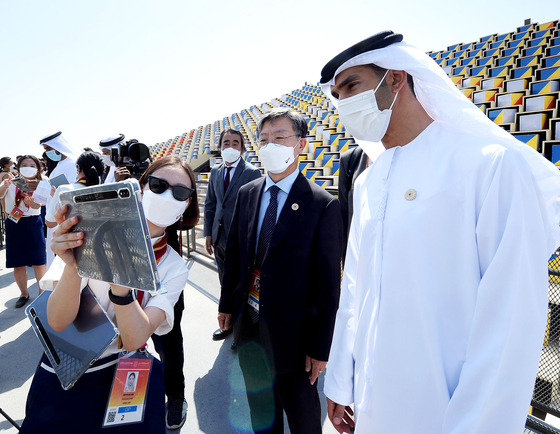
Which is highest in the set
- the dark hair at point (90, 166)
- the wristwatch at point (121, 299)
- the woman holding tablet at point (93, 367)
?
the dark hair at point (90, 166)

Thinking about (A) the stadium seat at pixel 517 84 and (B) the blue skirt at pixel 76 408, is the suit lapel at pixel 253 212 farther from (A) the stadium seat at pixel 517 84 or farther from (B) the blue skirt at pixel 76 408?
(A) the stadium seat at pixel 517 84

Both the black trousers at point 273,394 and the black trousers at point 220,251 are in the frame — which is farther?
the black trousers at point 220,251

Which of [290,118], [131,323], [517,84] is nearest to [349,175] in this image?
[290,118]

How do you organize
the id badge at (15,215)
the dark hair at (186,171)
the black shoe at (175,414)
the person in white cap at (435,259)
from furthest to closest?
1. the id badge at (15,215)
2. the black shoe at (175,414)
3. the dark hair at (186,171)
4. the person in white cap at (435,259)

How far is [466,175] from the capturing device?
854 mm

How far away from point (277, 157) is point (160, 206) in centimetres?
72

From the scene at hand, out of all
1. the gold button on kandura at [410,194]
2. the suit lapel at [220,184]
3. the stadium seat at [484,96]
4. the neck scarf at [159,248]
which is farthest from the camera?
the stadium seat at [484,96]

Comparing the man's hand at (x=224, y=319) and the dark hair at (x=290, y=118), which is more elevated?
the dark hair at (x=290, y=118)

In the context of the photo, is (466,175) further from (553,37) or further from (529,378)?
(553,37)

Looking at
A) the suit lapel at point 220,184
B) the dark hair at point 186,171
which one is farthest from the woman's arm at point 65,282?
the suit lapel at point 220,184

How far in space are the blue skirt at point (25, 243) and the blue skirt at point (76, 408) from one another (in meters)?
3.57

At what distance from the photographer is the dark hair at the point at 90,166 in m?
2.54

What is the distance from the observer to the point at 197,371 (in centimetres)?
269

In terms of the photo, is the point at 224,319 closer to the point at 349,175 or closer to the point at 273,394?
the point at 273,394
